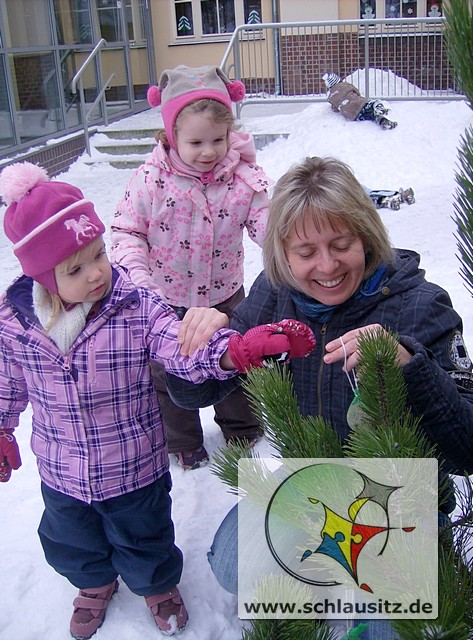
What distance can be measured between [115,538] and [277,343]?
0.97m

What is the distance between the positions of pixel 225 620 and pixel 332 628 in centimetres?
132

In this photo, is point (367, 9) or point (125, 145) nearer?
point (125, 145)

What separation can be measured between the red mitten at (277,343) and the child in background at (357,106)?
26.3ft

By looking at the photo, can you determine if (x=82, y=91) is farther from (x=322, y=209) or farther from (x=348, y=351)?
(x=348, y=351)

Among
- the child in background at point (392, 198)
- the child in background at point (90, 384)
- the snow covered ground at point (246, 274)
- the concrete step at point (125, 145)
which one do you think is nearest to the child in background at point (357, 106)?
the snow covered ground at point (246, 274)

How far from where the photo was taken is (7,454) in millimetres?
1990

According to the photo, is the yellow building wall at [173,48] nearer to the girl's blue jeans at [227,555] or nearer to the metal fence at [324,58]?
the metal fence at [324,58]

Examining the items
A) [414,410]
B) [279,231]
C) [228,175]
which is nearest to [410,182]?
[228,175]

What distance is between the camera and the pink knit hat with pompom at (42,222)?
5.75 feet

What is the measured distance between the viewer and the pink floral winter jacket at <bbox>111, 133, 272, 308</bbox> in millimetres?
2688

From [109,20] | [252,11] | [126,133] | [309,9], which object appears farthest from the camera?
[252,11]

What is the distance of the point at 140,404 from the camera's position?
1978mm

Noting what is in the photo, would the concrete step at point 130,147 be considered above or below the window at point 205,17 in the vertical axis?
below

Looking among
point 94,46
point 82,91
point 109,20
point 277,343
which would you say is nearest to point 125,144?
point 82,91
